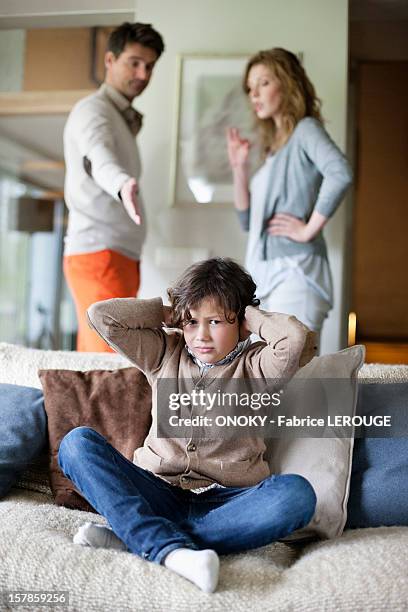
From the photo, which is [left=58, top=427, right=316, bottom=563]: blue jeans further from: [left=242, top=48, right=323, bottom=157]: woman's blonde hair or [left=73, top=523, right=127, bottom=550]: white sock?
[left=242, top=48, right=323, bottom=157]: woman's blonde hair

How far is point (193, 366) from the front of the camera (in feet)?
5.44

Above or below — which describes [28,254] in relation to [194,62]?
below

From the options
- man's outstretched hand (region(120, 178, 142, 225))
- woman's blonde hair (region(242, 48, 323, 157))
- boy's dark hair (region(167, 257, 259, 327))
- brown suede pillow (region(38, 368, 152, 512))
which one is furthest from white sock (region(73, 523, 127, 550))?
woman's blonde hair (region(242, 48, 323, 157))

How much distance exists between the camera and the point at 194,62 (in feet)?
11.3

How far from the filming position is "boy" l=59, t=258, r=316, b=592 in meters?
1.36

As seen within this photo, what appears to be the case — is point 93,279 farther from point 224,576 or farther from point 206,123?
point 224,576

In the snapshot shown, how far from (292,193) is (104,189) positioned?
692 mm

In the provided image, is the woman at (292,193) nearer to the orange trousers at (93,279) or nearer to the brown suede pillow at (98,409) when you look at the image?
the orange trousers at (93,279)

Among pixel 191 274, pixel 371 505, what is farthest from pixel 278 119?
pixel 371 505

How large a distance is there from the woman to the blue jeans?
1.35 metres

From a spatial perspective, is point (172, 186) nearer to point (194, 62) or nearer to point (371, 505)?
point (194, 62)

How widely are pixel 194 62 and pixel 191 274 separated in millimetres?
2070

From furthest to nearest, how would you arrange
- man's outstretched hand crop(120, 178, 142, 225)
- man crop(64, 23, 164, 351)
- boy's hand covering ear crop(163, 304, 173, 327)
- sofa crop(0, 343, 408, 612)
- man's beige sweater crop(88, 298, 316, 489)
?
man crop(64, 23, 164, 351) < man's outstretched hand crop(120, 178, 142, 225) < boy's hand covering ear crop(163, 304, 173, 327) < man's beige sweater crop(88, 298, 316, 489) < sofa crop(0, 343, 408, 612)

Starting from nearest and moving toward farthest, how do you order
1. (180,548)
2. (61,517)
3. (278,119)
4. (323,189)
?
(180,548) < (61,517) < (323,189) < (278,119)
